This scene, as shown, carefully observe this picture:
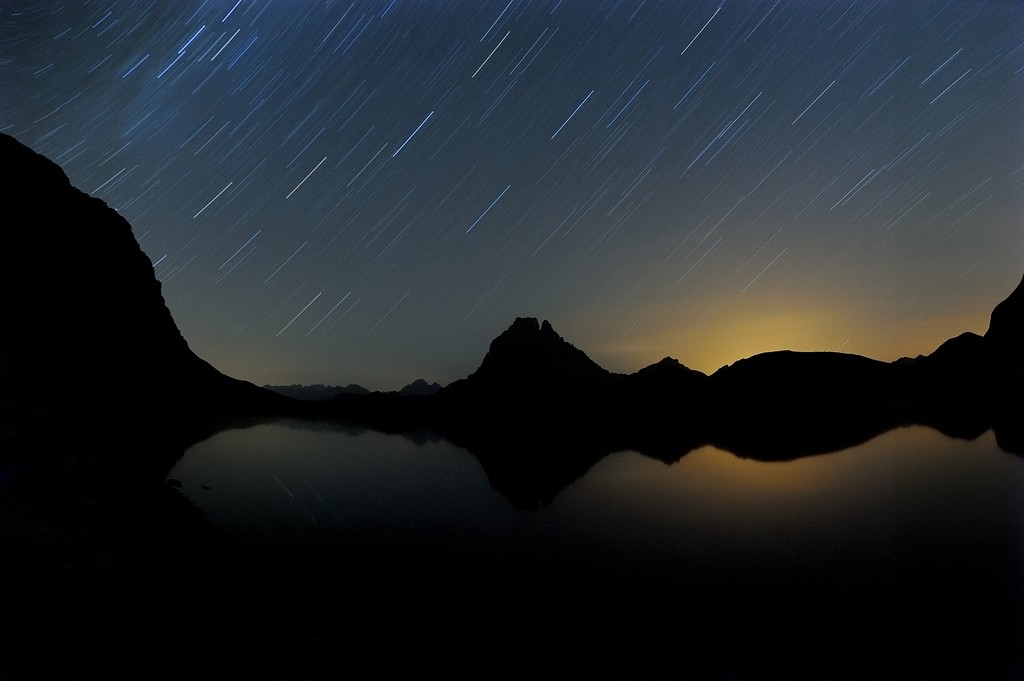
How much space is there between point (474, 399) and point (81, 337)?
5177cm

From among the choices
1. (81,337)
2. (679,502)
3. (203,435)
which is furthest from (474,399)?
(679,502)

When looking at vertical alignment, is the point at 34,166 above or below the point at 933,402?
above

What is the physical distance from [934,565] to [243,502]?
15708 mm

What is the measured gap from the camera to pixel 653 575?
26.9ft

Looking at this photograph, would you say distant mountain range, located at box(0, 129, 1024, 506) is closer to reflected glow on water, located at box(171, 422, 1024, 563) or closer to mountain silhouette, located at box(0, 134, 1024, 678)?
mountain silhouette, located at box(0, 134, 1024, 678)

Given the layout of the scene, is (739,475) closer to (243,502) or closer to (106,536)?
(243,502)

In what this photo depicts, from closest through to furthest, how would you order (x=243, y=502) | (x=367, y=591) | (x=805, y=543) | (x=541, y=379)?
(x=367, y=591), (x=805, y=543), (x=243, y=502), (x=541, y=379)

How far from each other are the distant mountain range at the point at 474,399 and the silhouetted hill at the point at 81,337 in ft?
0.62

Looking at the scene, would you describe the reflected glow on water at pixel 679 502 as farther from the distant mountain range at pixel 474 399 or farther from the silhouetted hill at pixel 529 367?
the silhouetted hill at pixel 529 367

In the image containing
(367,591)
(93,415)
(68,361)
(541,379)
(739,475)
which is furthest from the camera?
(541,379)

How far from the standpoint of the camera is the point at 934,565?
800 cm

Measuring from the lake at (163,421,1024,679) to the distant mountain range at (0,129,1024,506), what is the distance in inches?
152

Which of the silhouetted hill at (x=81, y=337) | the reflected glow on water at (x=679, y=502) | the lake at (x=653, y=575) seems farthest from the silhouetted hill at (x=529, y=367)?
the lake at (x=653, y=575)

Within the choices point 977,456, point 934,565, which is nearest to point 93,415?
point 934,565
